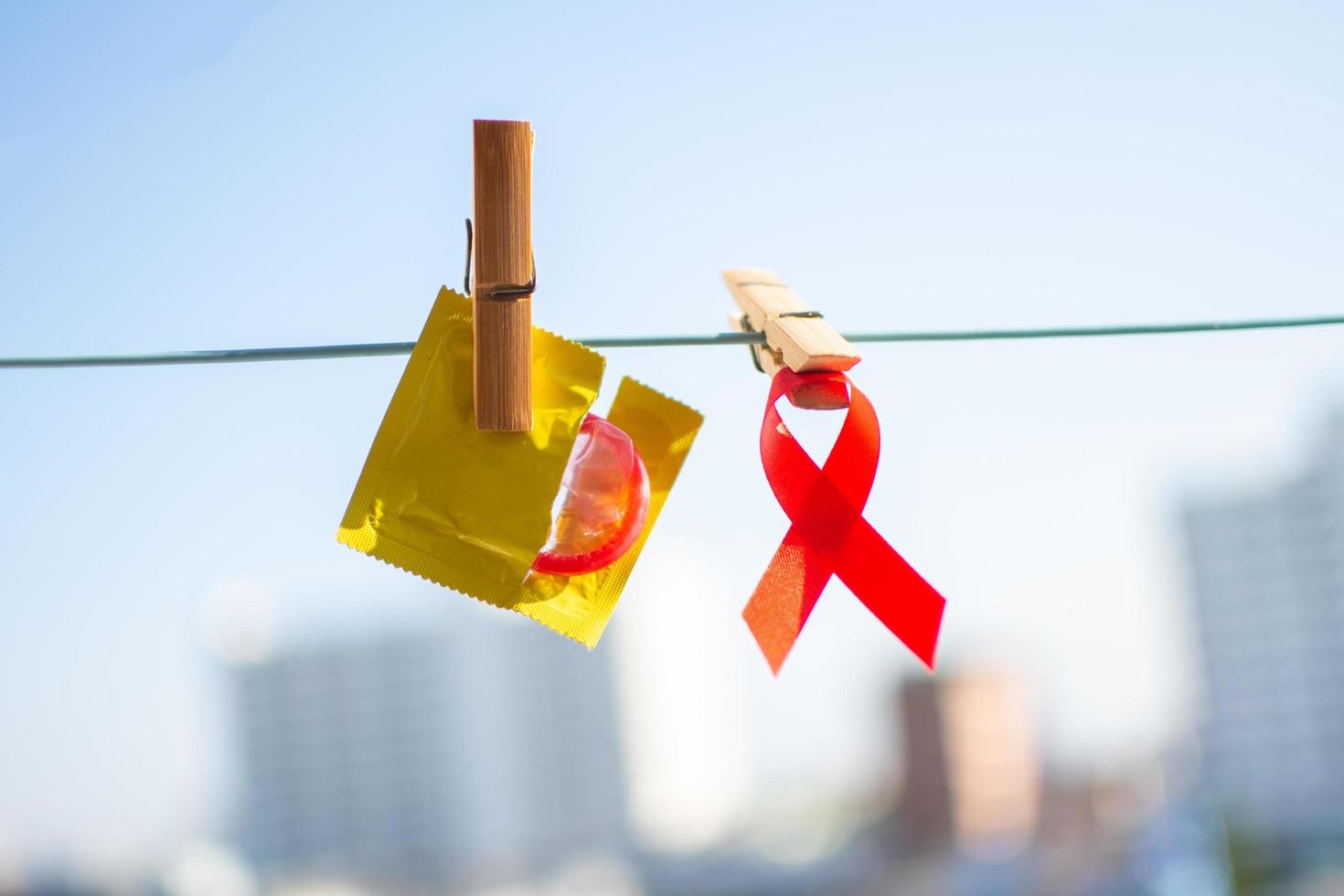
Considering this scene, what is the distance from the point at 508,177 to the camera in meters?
1.03

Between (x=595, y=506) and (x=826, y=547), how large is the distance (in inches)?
7.5

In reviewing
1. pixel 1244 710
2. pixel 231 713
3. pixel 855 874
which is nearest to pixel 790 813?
pixel 1244 710

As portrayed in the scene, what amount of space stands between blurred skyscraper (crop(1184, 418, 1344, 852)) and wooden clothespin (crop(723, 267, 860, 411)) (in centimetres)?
4994

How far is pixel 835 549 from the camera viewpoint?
1.13 m

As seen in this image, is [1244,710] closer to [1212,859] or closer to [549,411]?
[1212,859]

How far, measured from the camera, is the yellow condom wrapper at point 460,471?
1078mm

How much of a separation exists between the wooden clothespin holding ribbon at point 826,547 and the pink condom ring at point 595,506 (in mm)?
115

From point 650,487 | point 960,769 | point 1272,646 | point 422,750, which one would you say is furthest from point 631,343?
point 422,750

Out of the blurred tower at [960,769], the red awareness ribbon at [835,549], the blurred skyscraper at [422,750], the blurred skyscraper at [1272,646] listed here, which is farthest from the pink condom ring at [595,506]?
the blurred skyscraper at [422,750]

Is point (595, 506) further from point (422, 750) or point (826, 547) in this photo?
point (422, 750)

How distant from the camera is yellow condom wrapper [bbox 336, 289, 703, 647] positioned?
1078 millimetres

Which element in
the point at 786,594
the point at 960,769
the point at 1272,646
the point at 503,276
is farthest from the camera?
the point at 1272,646

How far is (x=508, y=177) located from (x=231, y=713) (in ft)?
193

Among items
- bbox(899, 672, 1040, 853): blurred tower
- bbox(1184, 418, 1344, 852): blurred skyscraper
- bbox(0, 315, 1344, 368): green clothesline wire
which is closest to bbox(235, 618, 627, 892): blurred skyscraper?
bbox(1184, 418, 1344, 852): blurred skyscraper
